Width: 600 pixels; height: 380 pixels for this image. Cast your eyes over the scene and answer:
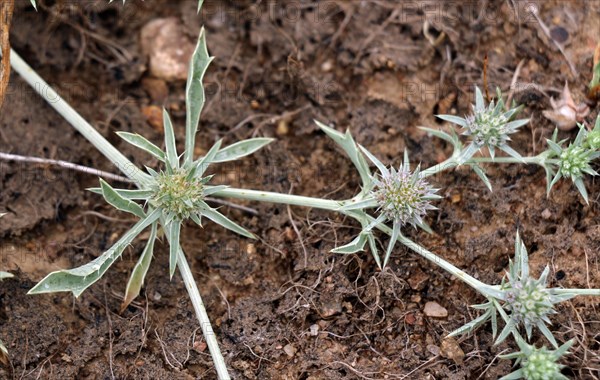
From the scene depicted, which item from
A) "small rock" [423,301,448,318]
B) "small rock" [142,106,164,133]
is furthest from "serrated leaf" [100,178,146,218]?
"small rock" [423,301,448,318]

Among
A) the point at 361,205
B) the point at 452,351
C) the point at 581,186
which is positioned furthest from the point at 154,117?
the point at 581,186

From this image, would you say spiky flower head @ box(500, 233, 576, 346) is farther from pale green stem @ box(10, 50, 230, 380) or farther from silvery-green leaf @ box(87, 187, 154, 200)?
silvery-green leaf @ box(87, 187, 154, 200)

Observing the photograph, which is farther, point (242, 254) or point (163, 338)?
point (242, 254)

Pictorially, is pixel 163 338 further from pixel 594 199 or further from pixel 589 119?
pixel 589 119

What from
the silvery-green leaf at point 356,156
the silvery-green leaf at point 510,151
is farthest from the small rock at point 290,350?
the silvery-green leaf at point 510,151

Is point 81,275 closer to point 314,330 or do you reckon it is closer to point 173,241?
point 173,241

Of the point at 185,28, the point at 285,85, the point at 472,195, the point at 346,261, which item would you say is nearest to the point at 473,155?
the point at 472,195
